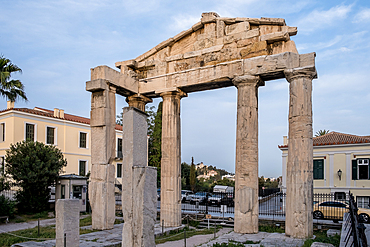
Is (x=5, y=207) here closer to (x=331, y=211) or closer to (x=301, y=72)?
(x=301, y=72)

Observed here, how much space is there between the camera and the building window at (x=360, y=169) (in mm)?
21453

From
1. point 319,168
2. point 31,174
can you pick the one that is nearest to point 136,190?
point 31,174

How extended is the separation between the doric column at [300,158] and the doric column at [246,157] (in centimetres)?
121

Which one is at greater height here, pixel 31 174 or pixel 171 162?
pixel 171 162

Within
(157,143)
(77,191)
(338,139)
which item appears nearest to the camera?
(77,191)

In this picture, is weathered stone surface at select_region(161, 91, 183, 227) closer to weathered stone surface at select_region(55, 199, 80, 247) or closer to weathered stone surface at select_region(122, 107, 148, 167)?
weathered stone surface at select_region(55, 199, 80, 247)

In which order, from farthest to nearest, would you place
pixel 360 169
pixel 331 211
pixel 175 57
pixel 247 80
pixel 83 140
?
pixel 83 140
pixel 360 169
pixel 331 211
pixel 175 57
pixel 247 80

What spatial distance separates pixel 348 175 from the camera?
22.0 meters

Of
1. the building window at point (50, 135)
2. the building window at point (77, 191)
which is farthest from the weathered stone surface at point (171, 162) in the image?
the building window at point (50, 135)

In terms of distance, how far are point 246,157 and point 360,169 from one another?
14.0 m

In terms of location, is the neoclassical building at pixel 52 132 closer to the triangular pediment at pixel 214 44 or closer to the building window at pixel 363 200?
the triangular pediment at pixel 214 44

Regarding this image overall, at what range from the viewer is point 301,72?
1095cm

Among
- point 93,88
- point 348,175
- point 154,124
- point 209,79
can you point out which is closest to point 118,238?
point 93,88

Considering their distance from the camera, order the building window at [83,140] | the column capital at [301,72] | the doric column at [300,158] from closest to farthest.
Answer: the doric column at [300,158]
the column capital at [301,72]
the building window at [83,140]
